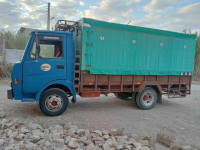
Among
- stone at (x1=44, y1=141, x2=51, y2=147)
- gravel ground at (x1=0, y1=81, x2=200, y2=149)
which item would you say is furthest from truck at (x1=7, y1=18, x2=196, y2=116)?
Result: stone at (x1=44, y1=141, x2=51, y2=147)

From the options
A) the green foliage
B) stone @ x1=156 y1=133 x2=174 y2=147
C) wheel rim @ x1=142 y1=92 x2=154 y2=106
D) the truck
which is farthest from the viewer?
the green foliage

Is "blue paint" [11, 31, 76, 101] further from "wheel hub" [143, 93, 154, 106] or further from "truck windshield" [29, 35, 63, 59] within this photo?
"wheel hub" [143, 93, 154, 106]

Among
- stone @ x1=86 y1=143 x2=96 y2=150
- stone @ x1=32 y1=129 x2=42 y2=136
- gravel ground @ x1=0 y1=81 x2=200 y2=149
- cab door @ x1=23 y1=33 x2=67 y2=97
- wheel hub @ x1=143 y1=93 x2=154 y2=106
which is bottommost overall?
gravel ground @ x1=0 y1=81 x2=200 y2=149

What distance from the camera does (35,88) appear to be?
534 cm

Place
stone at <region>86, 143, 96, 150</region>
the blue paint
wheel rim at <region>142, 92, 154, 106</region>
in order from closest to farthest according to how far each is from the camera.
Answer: stone at <region>86, 143, 96, 150</region>, the blue paint, wheel rim at <region>142, 92, 154, 106</region>

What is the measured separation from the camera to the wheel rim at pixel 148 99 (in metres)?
6.89

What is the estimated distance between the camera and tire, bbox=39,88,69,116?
5418mm

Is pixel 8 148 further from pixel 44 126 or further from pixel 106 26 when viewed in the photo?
pixel 106 26

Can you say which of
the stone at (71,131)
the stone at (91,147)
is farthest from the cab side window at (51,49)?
the stone at (91,147)

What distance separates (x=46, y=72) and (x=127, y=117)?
294 cm

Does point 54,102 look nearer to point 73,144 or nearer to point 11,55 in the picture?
point 73,144

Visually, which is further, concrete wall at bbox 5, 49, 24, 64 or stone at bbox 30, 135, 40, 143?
concrete wall at bbox 5, 49, 24, 64

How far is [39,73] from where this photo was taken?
17.5ft

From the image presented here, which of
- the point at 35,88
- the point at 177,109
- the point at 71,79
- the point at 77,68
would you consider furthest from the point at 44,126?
the point at 177,109
